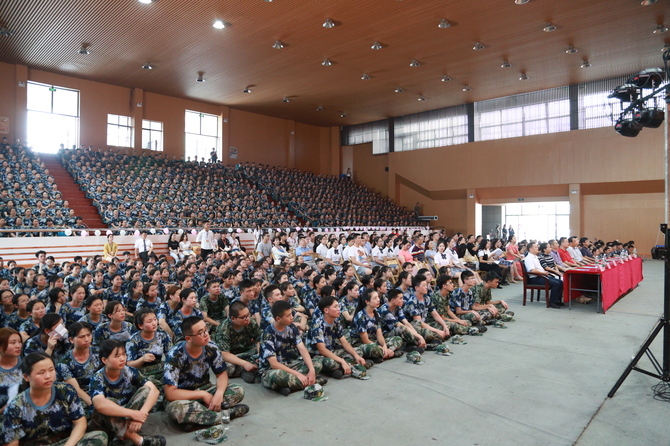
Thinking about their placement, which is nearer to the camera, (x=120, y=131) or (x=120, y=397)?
(x=120, y=397)

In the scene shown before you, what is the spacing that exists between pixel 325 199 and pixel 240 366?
18338mm

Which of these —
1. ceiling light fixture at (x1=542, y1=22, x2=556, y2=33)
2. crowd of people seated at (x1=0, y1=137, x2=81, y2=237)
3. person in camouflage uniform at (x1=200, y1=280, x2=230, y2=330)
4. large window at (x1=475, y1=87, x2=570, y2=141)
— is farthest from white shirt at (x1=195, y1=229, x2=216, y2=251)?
large window at (x1=475, y1=87, x2=570, y2=141)

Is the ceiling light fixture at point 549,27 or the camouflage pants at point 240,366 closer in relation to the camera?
the camouflage pants at point 240,366

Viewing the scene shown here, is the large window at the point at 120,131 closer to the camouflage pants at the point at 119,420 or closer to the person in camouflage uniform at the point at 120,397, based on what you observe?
the person in camouflage uniform at the point at 120,397

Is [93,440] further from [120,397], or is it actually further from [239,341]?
[239,341]

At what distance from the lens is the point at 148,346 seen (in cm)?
404

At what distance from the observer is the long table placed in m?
7.50

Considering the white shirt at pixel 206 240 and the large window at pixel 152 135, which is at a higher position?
the large window at pixel 152 135

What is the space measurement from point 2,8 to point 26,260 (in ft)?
23.2

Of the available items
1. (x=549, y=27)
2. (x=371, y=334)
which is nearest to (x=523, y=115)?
(x=549, y=27)

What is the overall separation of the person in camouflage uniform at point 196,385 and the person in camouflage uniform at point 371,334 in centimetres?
165

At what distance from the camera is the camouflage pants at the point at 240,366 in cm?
443

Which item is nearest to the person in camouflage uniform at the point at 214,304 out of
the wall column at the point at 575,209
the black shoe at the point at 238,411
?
the black shoe at the point at 238,411

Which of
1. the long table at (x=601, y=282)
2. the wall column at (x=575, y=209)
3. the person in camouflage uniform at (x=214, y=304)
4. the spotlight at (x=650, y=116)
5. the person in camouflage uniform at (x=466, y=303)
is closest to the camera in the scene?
the person in camouflage uniform at (x=214, y=304)
